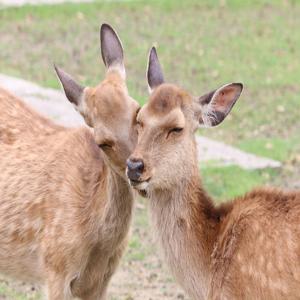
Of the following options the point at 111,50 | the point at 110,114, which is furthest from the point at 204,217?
the point at 111,50

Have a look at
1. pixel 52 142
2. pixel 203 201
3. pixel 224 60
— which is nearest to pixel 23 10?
pixel 224 60

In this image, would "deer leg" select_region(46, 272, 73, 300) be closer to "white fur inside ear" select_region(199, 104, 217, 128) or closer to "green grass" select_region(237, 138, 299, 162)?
"white fur inside ear" select_region(199, 104, 217, 128)

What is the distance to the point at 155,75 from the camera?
7379 mm

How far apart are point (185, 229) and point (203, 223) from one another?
12 cm

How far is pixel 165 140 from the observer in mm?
6703

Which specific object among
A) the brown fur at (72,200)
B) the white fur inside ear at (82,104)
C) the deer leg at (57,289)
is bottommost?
the deer leg at (57,289)

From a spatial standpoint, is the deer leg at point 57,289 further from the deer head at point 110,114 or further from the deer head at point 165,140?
the deer head at point 165,140

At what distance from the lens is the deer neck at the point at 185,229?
22.4 ft

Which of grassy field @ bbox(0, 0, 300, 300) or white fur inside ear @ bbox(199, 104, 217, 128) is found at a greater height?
white fur inside ear @ bbox(199, 104, 217, 128)

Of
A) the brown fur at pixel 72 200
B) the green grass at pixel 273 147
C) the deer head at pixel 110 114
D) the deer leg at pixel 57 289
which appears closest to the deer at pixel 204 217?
the deer head at pixel 110 114

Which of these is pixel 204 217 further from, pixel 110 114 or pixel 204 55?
pixel 204 55

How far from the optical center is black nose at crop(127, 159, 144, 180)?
655 cm

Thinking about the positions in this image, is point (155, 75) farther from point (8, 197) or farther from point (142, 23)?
point (142, 23)

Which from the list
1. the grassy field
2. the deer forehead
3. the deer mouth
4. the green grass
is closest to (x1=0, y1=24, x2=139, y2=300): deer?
the deer forehead
